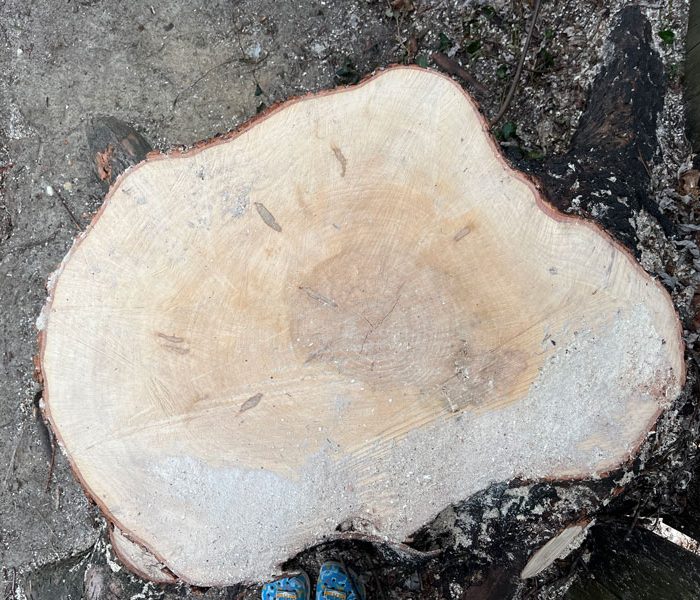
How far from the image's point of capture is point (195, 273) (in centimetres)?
140

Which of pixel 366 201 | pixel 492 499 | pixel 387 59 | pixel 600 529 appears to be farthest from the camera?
pixel 387 59

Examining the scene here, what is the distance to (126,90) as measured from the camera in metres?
2.21

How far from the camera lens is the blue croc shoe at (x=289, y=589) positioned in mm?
2131

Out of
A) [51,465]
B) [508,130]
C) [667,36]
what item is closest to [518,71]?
[508,130]

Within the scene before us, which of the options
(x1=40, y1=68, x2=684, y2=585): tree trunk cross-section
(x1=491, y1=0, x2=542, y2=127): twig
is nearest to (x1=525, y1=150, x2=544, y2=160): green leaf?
(x1=491, y1=0, x2=542, y2=127): twig

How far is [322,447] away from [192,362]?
1.50 feet

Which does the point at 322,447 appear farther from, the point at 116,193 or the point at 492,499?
the point at 116,193

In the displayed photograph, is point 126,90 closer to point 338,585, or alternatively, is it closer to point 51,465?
point 51,465

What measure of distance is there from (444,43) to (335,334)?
148 centimetres

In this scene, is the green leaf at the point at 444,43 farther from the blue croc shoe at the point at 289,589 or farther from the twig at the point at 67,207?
the blue croc shoe at the point at 289,589

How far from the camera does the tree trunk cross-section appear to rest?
1.38m

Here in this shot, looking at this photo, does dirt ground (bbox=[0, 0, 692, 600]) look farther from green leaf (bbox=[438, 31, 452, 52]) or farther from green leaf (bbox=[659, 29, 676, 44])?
green leaf (bbox=[659, 29, 676, 44])

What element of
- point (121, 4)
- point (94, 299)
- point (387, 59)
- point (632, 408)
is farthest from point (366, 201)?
point (121, 4)

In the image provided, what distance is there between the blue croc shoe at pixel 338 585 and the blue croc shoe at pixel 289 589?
8cm
